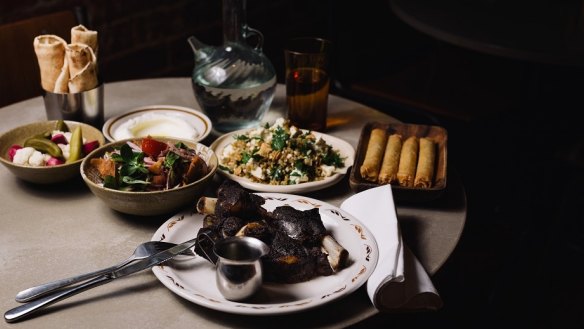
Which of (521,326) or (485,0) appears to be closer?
(521,326)

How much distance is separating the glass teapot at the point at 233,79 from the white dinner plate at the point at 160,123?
50mm

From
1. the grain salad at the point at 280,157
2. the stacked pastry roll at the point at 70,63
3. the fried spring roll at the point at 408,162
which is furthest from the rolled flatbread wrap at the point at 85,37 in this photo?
the fried spring roll at the point at 408,162

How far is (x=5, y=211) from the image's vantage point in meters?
1.29

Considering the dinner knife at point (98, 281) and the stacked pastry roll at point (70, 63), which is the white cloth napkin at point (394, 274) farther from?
the stacked pastry roll at point (70, 63)

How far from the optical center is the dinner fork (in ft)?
3.33

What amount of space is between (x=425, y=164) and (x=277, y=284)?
49 cm

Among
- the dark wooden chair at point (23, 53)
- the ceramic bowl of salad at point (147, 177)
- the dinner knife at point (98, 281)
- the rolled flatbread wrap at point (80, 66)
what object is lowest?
the dark wooden chair at point (23, 53)

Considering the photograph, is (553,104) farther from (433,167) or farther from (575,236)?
(433,167)

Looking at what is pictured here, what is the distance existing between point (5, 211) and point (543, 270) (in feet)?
6.69

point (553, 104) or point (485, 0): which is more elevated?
point (485, 0)

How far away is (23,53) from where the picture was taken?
2023 millimetres

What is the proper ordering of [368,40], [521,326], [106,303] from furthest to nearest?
[368,40] → [521,326] → [106,303]

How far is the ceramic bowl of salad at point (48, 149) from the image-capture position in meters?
1.32

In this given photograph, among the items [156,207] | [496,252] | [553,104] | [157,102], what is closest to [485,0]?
[553,104]
